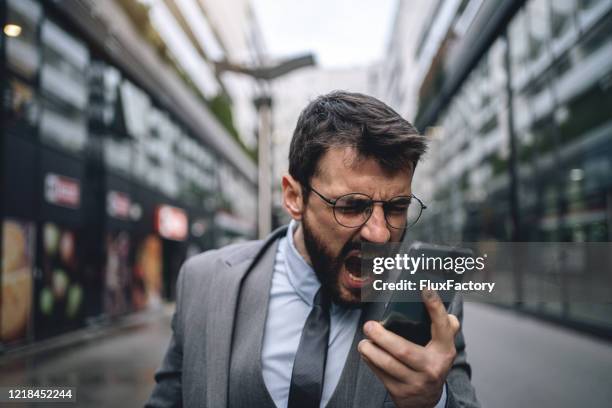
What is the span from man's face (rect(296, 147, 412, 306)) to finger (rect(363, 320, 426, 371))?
375mm

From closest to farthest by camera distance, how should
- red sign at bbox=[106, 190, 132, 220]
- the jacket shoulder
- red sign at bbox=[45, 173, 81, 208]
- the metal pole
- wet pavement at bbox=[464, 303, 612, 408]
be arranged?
the jacket shoulder → wet pavement at bbox=[464, 303, 612, 408] → the metal pole → red sign at bbox=[45, 173, 81, 208] → red sign at bbox=[106, 190, 132, 220]

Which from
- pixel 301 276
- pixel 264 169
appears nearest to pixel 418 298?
pixel 301 276

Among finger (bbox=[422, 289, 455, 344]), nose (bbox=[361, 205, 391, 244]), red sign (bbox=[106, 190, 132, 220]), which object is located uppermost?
red sign (bbox=[106, 190, 132, 220])

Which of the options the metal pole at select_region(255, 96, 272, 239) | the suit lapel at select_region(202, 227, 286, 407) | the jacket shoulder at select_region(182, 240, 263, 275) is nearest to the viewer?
the suit lapel at select_region(202, 227, 286, 407)

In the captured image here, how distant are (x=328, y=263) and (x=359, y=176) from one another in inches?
11.5

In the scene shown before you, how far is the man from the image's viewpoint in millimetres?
1498

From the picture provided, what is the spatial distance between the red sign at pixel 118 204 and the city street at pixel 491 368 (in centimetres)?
297

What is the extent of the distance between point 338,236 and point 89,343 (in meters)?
9.06

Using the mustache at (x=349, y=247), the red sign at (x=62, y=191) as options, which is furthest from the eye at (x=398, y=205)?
the red sign at (x=62, y=191)

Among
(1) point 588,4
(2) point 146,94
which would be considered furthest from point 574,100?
(2) point 146,94

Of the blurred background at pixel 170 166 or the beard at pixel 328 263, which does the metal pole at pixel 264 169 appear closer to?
the blurred background at pixel 170 166

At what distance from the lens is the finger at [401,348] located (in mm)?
1063

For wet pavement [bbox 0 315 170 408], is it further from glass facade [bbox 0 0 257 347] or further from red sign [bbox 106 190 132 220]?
red sign [bbox 106 190 132 220]

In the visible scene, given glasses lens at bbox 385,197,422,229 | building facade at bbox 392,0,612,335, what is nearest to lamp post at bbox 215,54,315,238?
building facade at bbox 392,0,612,335
